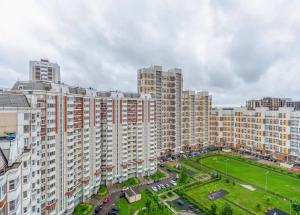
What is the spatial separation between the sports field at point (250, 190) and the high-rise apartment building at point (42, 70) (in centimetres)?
11241

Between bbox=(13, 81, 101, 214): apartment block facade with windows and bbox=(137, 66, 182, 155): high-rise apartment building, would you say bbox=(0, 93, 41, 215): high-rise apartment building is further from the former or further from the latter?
bbox=(137, 66, 182, 155): high-rise apartment building

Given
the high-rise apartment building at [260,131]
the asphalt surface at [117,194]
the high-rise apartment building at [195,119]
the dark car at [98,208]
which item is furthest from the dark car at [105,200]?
the high-rise apartment building at [260,131]

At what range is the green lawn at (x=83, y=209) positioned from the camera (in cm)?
4503

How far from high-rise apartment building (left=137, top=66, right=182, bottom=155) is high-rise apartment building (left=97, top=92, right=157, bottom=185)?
14.1 meters

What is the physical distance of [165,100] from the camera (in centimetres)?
8781

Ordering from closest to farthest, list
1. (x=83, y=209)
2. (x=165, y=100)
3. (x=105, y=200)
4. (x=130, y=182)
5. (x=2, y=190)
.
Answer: (x=2, y=190)
(x=83, y=209)
(x=105, y=200)
(x=130, y=182)
(x=165, y=100)

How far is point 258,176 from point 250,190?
1308cm

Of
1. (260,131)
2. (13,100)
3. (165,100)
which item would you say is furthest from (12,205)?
(260,131)

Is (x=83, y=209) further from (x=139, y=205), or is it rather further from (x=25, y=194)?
(x=25, y=194)

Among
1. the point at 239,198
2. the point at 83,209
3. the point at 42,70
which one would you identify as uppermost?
the point at 42,70


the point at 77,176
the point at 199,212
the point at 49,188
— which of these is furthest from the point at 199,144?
the point at 49,188

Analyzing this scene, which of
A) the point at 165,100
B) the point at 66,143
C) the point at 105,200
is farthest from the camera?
the point at 165,100

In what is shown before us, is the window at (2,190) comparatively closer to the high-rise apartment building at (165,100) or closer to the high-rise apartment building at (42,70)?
the high-rise apartment building at (165,100)

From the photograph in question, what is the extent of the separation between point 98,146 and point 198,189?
106 ft
